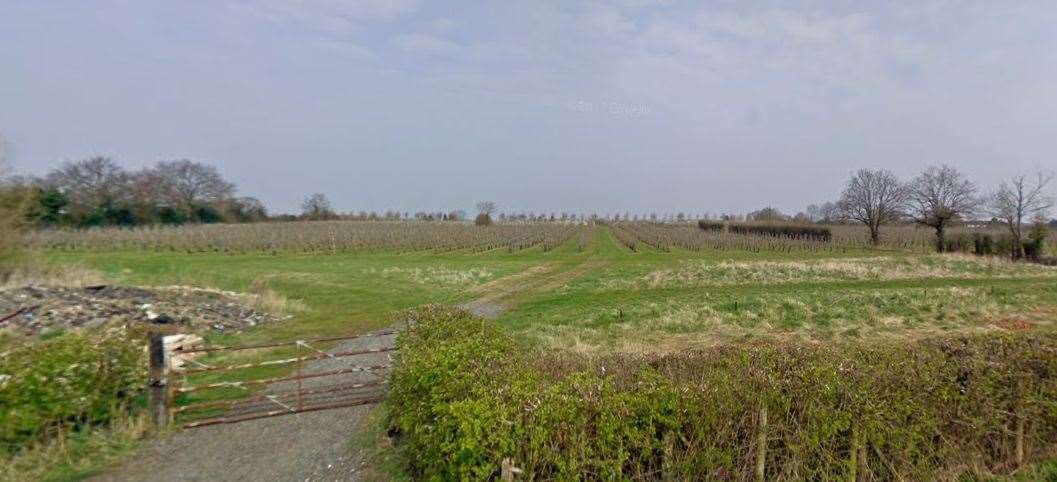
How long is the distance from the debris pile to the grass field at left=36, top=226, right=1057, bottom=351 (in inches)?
60.3

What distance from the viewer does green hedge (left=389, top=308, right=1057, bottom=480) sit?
3.72 meters

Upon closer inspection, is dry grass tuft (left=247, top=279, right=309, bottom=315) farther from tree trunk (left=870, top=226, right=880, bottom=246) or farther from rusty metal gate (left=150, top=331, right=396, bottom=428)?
tree trunk (left=870, top=226, right=880, bottom=246)

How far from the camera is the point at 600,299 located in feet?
62.3

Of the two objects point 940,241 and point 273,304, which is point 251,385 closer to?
point 273,304

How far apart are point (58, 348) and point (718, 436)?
334 inches

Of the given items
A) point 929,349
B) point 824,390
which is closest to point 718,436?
point 824,390

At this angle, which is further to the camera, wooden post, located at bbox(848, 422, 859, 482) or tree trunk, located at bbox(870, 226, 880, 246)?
tree trunk, located at bbox(870, 226, 880, 246)

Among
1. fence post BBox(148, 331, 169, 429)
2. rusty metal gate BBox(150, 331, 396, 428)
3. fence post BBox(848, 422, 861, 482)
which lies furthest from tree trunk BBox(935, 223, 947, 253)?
fence post BBox(148, 331, 169, 429)

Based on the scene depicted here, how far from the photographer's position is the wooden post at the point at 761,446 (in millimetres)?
4051

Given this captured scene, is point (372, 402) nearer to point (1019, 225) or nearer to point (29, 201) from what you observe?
point (29, 201)

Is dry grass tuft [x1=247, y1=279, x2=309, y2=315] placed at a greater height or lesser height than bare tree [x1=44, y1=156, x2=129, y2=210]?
lesser

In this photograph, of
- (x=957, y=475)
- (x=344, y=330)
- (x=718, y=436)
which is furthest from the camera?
(x=344, y=330)

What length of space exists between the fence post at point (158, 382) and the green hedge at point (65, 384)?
0.31 metres

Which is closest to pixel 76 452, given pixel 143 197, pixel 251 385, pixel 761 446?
pixel 251 385
